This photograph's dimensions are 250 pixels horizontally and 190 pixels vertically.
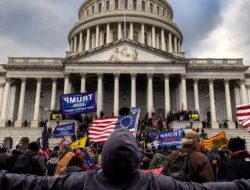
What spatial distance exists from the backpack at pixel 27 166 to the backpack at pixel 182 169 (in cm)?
296

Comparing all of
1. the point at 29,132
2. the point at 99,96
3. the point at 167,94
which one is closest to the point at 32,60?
the point at 99,96

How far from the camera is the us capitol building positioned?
154ft

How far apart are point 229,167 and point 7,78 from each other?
48.8 meters

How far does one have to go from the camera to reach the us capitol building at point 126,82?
4703cm

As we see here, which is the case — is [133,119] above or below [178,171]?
above

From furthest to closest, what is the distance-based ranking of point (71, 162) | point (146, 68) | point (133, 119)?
point (146, 68) → point (133, 119) → point (71, 162)

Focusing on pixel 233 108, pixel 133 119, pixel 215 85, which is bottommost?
pixel 133 119

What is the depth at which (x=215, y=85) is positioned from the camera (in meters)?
52.2

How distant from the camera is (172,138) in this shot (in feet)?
65.1

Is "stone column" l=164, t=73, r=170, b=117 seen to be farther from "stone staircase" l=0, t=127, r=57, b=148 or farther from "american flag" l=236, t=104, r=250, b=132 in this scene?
"american flag" l=236, t=104, r=250, b=132

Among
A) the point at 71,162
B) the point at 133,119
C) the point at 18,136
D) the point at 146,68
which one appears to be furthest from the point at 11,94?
the point at 71,162

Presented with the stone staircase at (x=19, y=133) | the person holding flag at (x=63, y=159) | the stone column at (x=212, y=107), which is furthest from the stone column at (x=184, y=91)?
the person holding flag at (x=63, y=159)

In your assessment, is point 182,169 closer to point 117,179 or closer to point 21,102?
point 117,179

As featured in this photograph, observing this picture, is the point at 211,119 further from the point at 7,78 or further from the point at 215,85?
the point at 7,78
